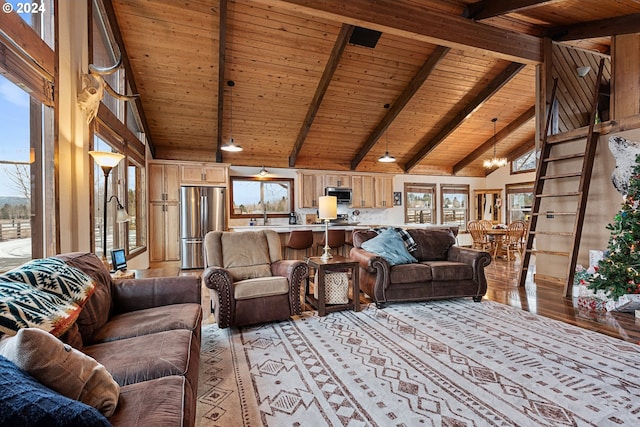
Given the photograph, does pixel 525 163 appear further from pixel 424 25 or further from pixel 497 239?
pixel 424 25

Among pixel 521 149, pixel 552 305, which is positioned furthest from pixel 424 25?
pixel 521 149

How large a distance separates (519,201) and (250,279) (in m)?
8.68

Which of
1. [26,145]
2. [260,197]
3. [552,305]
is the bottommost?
[552,305]

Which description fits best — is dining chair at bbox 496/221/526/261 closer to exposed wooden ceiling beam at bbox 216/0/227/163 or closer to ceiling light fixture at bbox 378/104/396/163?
ceiling light fixture at bbox 378/104/396/163

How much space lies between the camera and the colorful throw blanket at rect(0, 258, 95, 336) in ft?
3.80

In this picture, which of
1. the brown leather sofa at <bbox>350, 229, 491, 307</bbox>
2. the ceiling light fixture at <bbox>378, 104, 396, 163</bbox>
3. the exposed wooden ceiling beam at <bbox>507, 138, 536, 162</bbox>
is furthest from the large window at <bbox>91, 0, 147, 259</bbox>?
the exposed wooden ceiling beam at <bbox>507, 138, 536, 162</bbox>

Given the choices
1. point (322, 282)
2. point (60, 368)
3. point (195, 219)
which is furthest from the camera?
point (195, 219)

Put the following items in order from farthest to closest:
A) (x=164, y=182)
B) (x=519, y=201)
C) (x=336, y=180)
Answer: (x=519, y=201) < (x=336, y=180) < (x=164, y=182)

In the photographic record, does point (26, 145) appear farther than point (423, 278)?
No

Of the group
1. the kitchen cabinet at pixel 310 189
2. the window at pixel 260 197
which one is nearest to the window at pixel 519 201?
the kitchen cabinet at pixel 310 189

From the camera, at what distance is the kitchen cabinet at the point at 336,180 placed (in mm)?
7992

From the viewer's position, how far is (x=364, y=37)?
4.78 m

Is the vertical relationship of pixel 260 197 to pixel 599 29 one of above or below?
below

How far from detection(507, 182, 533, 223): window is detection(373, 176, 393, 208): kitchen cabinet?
3.63 meters
